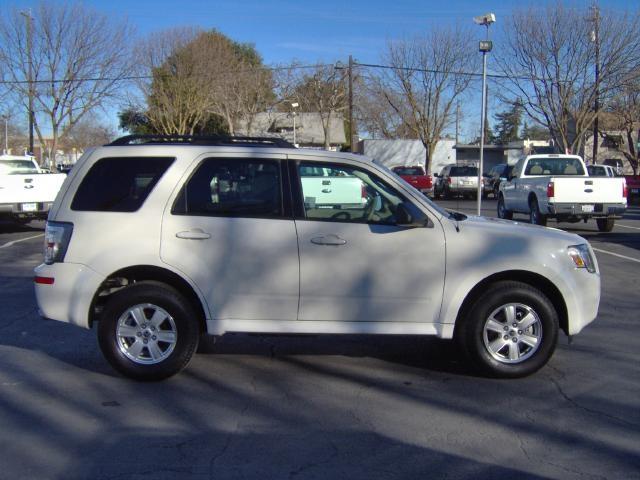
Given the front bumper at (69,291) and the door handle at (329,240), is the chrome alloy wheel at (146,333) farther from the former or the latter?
the door handle at (329,240)

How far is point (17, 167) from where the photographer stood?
1980 centimetres

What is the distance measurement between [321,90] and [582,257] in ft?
126

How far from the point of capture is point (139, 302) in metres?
5.77

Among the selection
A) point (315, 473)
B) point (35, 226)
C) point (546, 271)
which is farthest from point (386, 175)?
point (35, 226)

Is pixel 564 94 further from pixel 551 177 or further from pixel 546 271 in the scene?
pixel 546 271

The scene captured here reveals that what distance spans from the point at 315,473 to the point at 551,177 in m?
13.6

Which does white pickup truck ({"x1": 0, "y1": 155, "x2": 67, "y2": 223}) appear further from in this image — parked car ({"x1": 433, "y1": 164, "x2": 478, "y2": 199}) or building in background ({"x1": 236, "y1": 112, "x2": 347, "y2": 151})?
building in background ({"x1": 236, "y1": 112, "x2": 347, "y2": 151})

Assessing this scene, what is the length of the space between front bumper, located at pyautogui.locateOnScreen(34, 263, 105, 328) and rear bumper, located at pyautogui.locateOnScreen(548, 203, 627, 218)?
12672mm

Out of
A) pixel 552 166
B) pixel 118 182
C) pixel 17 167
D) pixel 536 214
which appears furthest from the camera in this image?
pixel 17 167

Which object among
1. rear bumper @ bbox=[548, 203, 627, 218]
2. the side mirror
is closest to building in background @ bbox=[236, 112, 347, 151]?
rear bumper @ bbox=[548, 203, 627, 218]

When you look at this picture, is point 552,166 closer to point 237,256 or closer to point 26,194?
point 26,194

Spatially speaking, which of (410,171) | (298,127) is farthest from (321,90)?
(410,171)

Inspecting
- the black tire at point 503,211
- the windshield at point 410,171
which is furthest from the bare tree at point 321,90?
the black tire at point 503,211

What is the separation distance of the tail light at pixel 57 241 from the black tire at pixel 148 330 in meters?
0.56
